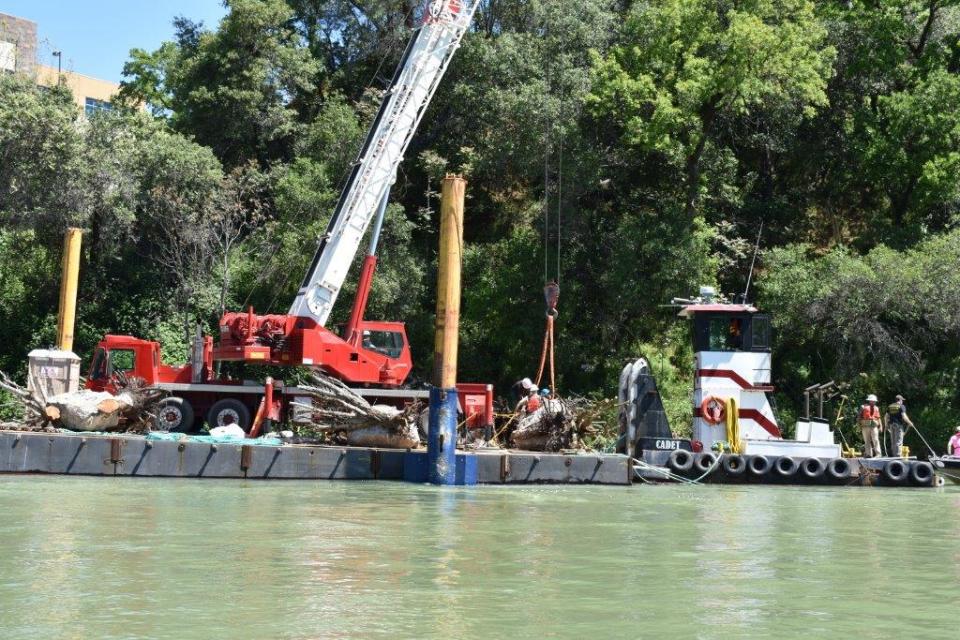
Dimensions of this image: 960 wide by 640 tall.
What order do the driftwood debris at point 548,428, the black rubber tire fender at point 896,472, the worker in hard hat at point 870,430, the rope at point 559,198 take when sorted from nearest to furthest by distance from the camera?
1. the driftwood debris at point 548,428
2. the black rubber tire fender at point 896,472
3. the worker in hard hat at point 870,430
4. the rope at point 559,198

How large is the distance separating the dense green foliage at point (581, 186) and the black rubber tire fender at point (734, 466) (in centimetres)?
1201

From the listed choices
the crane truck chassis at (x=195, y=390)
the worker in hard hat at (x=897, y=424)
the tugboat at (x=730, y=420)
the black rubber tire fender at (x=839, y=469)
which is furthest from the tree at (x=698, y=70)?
the black rubber tire fender at (x=839, y=469)

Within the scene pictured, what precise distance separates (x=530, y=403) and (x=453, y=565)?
44.0 ft

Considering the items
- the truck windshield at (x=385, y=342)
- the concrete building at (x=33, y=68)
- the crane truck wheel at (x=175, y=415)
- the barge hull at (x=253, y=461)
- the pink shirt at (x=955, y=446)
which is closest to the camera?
the barge hull at (x=253, y=461)

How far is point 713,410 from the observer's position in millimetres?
28672

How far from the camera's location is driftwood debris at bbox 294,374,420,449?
27016mm

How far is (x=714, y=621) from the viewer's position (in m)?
12.9

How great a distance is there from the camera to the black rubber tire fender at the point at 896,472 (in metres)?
29.2

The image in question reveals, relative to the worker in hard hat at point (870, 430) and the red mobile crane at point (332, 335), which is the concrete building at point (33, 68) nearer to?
the red mobile crane at point (332, 335)

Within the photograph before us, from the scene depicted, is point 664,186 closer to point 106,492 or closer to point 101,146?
point 101,146

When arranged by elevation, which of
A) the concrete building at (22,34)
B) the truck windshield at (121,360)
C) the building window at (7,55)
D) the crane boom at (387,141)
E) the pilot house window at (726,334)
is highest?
the concrete building at (22,34)

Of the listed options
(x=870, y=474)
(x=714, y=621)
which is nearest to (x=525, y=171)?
(x=870, y=474)

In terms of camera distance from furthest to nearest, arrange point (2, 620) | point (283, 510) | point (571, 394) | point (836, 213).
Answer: point (836, 213) → point (571, 394) → point (283, 510) → point (2, 620)

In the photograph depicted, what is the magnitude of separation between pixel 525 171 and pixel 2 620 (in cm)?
3280
